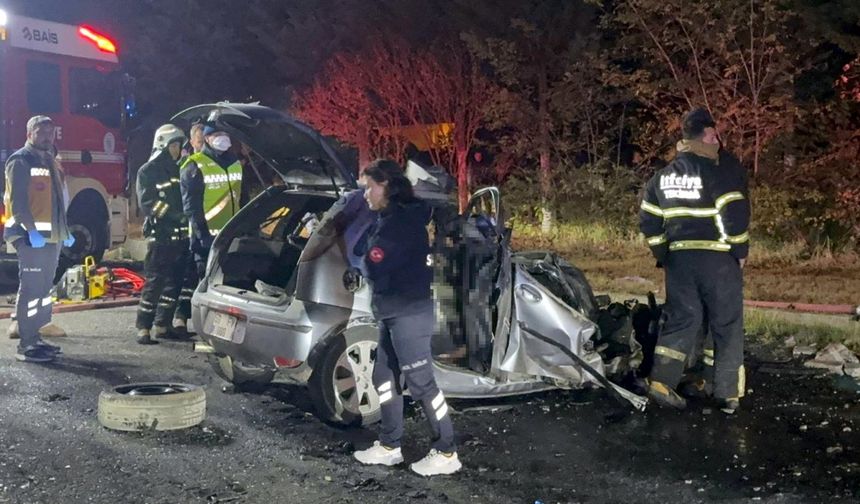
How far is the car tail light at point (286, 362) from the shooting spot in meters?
5.72

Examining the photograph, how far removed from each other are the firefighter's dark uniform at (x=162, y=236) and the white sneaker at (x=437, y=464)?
165 inches

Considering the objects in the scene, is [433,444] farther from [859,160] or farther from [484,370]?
[859,160]

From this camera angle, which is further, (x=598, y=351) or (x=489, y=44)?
(x=489, y=44)

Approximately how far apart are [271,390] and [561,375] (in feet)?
6.81

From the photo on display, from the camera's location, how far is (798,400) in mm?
6660

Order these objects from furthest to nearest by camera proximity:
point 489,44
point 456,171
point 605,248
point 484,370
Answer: point 456,171 → point 489,44 → point 605,248 → point 484,370

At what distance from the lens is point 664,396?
6.36 metres

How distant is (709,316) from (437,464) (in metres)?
2.37

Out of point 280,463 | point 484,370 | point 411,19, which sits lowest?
point 280,463

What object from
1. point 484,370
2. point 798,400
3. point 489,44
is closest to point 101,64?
point 489,44

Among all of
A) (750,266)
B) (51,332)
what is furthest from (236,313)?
(750,266)

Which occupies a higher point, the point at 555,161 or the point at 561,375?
the point at 555,161

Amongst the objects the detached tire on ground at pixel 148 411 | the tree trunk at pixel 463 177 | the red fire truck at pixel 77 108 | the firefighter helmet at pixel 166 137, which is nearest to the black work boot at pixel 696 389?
the detached tire on ground at pixel 148 411

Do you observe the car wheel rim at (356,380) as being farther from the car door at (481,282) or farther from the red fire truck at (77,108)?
the red fire truck at (77,108)
